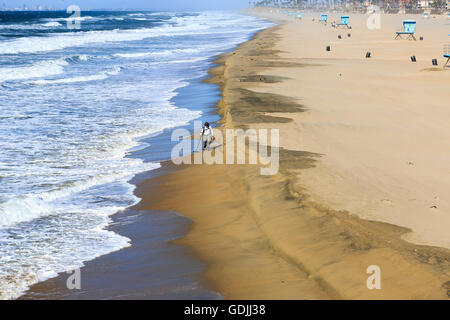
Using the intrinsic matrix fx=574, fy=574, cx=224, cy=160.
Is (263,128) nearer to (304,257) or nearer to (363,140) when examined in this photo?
(363,140)

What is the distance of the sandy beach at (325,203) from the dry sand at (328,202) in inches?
0.8

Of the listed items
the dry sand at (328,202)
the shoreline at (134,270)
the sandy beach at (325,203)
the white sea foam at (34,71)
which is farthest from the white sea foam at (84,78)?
the shoreline at (134,270)

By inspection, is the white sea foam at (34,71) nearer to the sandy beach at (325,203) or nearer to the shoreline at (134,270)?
the sandy beach at (325,203)

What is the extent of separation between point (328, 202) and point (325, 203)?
0.27ft

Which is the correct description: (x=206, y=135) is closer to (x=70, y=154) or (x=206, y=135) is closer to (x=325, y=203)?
(x=70, y=154)

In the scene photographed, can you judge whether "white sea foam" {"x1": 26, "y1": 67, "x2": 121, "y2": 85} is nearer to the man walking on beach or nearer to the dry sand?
the dry sand

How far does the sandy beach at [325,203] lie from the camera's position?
23.3ft

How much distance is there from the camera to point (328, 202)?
9.55m

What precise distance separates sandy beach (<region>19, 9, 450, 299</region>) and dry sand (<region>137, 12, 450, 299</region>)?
0.07 ft

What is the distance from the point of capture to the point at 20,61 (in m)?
42.1

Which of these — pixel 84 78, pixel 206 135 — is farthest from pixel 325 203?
pixel 84 78

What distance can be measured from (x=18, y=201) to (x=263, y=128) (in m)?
7.16

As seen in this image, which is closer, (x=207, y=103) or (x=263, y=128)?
(x=263, y=128)
